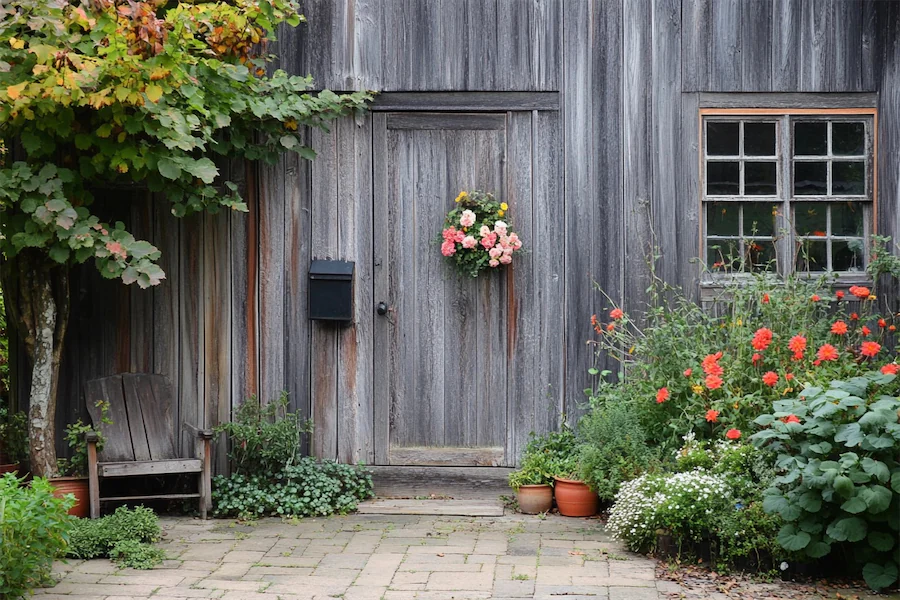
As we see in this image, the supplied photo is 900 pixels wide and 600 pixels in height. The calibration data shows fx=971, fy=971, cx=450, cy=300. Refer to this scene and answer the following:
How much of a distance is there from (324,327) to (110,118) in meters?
1.98

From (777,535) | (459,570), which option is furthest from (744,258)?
(459,570)

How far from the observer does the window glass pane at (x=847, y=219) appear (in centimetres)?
663

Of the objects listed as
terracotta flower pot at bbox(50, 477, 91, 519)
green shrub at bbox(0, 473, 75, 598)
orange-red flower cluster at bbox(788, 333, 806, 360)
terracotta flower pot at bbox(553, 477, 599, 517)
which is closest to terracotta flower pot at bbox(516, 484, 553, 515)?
terracotta flower pot at bbox(553, 477, 599, 517)

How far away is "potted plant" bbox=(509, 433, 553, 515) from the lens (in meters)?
6.23

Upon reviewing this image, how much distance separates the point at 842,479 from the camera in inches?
171

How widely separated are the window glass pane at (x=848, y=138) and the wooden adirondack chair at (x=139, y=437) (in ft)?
15.1

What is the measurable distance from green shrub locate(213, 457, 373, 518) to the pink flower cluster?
1655mm

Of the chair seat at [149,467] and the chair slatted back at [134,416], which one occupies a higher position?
the chair slatted back at [134,416]

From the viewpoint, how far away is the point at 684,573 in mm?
4855

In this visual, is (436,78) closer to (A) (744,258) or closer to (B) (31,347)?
(A) (744,258)

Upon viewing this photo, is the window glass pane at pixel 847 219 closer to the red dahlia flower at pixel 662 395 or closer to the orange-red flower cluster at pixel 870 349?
the orange-red flower cluster at pixel 870 349

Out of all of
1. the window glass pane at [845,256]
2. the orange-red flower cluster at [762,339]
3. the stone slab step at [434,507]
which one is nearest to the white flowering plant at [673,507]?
the orange-red flower cluster at [762,339]

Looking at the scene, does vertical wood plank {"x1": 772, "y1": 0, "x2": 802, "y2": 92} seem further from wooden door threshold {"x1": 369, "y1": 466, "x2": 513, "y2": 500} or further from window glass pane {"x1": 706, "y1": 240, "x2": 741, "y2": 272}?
wooden door threshold {"x1": 369, "y1": 466, "x2": 513, "y2": 500}

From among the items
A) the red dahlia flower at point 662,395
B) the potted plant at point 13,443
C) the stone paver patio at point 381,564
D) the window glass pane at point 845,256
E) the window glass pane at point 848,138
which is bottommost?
the stone paver patio at point 381,564
